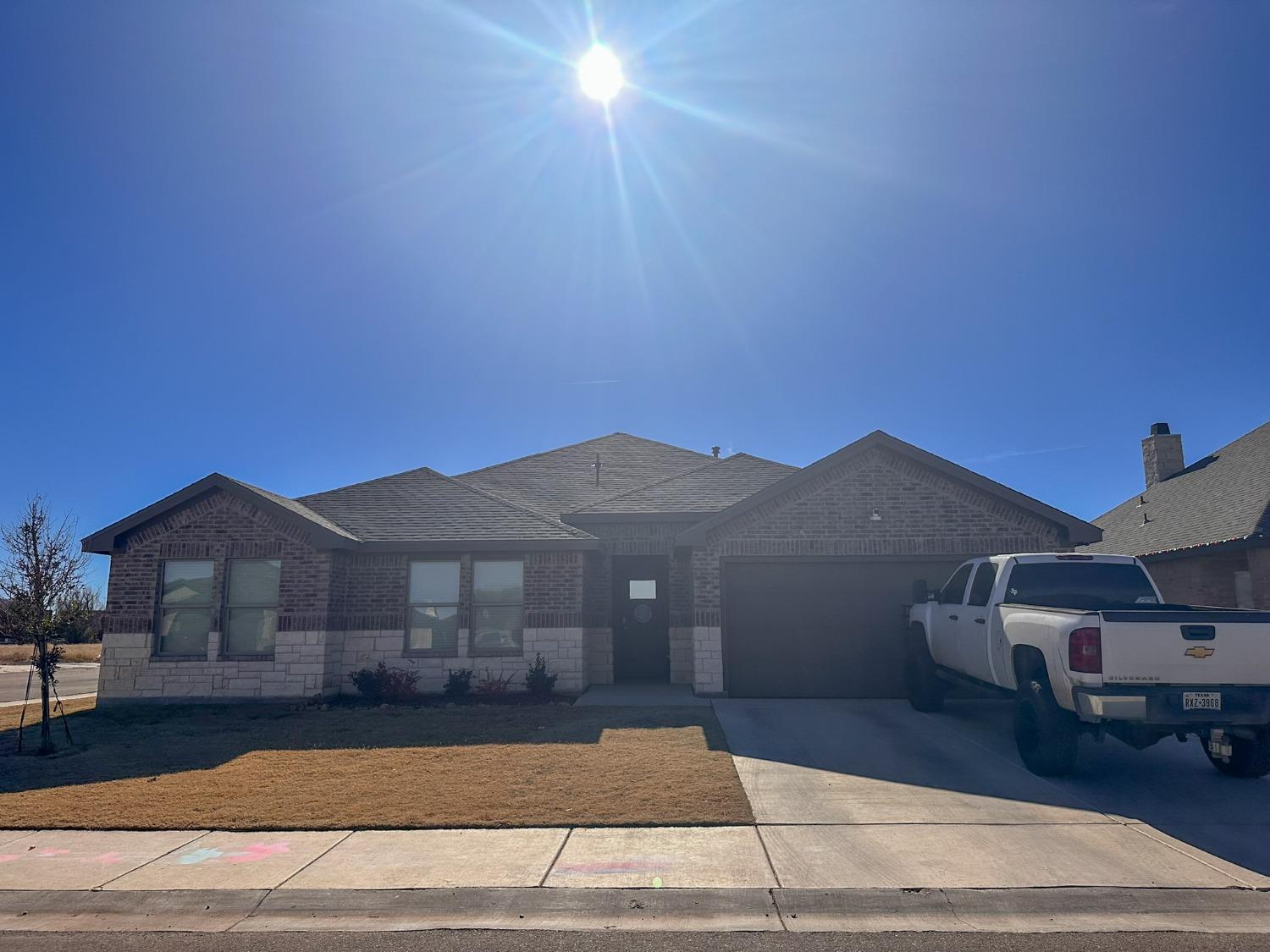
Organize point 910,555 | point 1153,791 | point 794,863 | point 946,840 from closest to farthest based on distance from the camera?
point 794,863 < point 946,840 < point 1153,791 < point 910,555

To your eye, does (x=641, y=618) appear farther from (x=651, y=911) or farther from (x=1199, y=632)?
(x=651, y=911)

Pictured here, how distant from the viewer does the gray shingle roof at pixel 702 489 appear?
1544 centimetres

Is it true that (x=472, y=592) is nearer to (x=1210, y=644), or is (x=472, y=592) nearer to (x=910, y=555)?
(x=910, y=555)

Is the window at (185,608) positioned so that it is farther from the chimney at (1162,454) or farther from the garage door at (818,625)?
the chimney at (1162,454)

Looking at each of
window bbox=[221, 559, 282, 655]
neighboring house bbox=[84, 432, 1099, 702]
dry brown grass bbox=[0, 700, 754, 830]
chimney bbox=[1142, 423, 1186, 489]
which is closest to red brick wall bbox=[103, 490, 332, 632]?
neighboring house bbox=[84, 432, 1099, 702]

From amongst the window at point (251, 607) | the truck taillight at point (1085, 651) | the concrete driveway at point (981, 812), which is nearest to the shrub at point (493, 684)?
the window at point (251, 607)

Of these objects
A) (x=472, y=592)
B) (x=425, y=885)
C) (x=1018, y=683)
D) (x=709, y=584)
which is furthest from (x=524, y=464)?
(x=425, y=885)

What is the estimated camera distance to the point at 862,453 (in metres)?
13.7

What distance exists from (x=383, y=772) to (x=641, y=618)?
760 centimetres

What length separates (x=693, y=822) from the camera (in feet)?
21.7

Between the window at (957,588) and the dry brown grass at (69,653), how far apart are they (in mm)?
29127

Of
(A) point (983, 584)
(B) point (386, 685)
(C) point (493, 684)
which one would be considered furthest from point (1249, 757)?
(B) point (386, 685)

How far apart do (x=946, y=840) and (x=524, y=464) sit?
15.7m

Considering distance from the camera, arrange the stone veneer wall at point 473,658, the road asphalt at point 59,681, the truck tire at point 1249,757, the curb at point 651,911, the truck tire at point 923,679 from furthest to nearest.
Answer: the road asphalt at point 59,681 < the stone veneer wall at point 473,658 < the truck tire at point 923,679 < the truck tire at point 1249,757 < the curb at point 651,911
